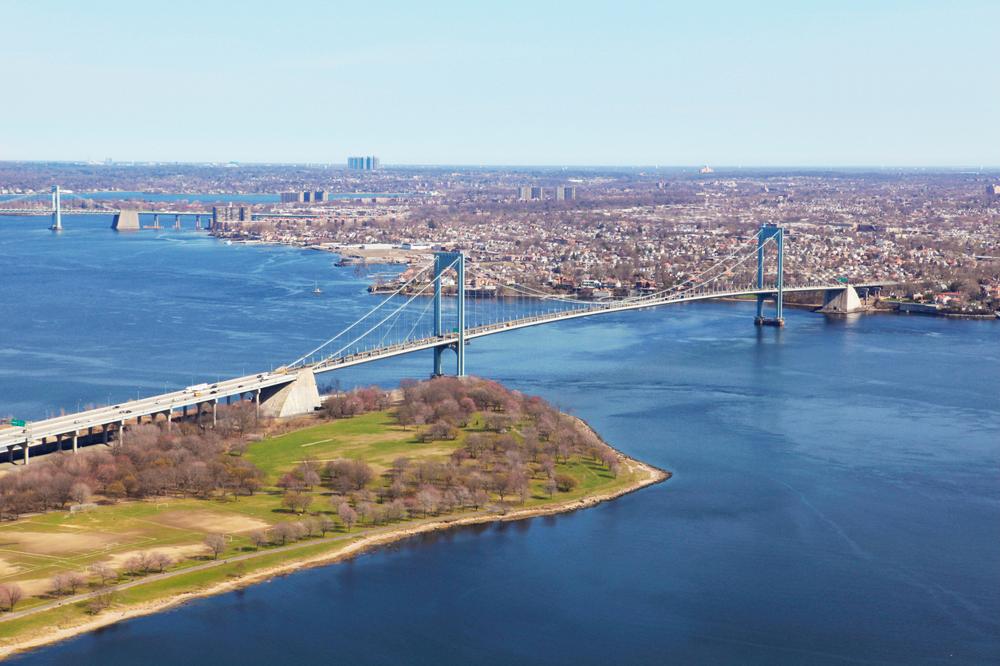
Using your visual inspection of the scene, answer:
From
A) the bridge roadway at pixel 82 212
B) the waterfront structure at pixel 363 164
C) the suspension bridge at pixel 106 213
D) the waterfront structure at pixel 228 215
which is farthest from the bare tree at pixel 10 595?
the waterfront structure at pixel 363 164

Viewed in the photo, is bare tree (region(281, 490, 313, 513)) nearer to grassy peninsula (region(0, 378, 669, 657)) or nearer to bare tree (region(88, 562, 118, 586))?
grassy peninsula (region(0, 378, 669, 657))

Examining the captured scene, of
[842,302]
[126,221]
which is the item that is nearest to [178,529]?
[842,302]

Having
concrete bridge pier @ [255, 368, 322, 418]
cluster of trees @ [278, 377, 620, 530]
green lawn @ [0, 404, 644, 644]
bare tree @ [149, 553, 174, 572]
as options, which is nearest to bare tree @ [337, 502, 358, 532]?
cluster of trees @ [278, 377, 620, 530]

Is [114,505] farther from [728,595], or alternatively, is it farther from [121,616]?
[728,595]

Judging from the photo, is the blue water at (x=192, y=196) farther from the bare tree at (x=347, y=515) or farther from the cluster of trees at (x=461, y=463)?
the bare tree at (x=347, y=515)

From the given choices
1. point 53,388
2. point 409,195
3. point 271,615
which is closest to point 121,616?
point 271,615

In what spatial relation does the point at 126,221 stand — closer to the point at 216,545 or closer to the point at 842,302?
the point at 842,302
